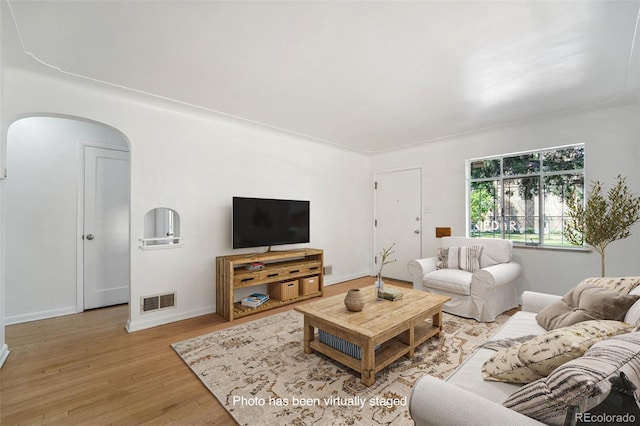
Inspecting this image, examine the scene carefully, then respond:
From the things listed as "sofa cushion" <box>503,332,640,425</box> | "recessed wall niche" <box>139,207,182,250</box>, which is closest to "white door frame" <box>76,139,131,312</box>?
"recessed wall niche" <box>139,207,182,250</box>

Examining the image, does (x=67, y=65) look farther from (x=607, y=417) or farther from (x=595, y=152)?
(x=595, y=152)

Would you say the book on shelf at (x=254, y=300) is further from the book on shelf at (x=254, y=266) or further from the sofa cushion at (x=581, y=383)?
the sofa cushion at (x=581, y=383)

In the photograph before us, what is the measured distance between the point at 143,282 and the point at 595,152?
5.44 meters

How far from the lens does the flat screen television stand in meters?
3.55

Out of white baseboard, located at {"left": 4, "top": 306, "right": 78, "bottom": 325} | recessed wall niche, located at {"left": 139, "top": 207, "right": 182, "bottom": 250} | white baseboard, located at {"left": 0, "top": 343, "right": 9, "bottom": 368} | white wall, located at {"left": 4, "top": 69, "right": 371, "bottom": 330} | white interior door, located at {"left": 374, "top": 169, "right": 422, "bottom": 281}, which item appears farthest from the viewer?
white interior door, located at {"left": 374, "top": 169, "right": 422, "bottom": 281}

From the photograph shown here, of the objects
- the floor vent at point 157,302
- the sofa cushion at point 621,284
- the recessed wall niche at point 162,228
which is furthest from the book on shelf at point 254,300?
the sofa cushion at point 621,284

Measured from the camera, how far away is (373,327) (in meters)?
1.97

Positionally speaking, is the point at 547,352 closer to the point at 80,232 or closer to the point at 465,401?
the point at 465,401

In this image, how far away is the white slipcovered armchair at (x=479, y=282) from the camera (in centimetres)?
308

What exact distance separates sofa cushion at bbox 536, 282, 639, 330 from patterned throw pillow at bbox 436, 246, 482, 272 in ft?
5.49

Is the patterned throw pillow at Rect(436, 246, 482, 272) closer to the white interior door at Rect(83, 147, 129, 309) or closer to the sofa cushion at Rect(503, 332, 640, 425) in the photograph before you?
the sofa cushion at Rect(503, 332, 640, 425)

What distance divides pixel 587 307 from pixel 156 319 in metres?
3.70

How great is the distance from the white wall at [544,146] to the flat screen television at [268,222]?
2191 millimetres

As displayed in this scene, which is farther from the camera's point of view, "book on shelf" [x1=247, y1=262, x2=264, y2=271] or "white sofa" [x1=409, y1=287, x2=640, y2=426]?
"book on shelf" [x1=247, y1=262, x2=264, y2=271]
